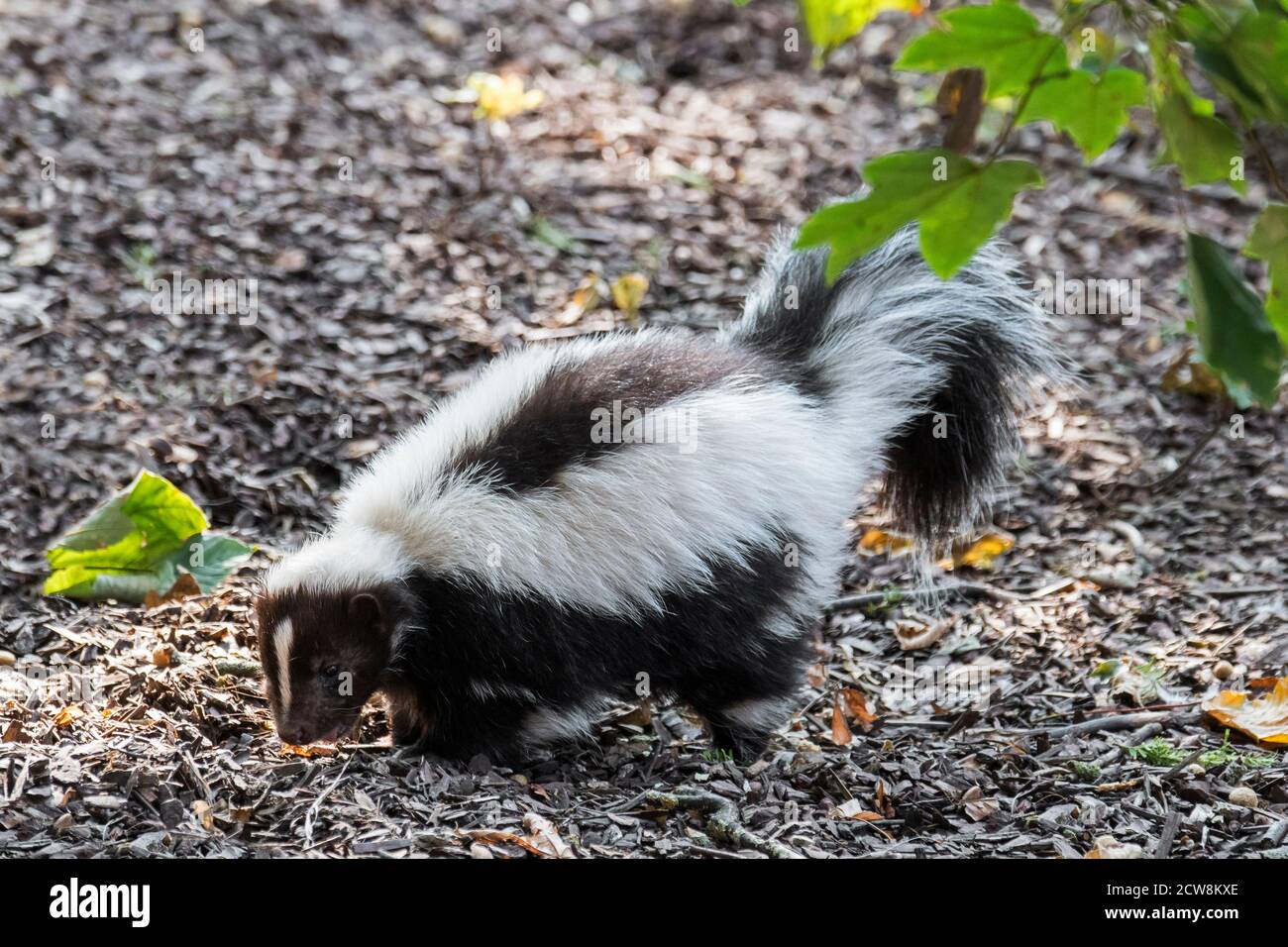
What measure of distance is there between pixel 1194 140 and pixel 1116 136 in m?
0.20

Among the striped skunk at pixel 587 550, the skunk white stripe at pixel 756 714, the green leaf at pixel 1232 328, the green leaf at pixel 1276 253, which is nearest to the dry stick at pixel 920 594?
the striped skunk at pixel 587 550

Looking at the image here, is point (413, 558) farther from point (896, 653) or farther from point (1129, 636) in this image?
point (1129, 636)

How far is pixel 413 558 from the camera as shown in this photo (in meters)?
5.11

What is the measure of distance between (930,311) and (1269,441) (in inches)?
99.3

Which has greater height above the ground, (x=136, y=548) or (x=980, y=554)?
(x=136, y=548)

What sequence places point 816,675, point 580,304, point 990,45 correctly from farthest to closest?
point 580,304, point 816,675, point 990,45

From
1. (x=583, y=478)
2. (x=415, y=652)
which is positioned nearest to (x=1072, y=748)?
(x=583, y=478)

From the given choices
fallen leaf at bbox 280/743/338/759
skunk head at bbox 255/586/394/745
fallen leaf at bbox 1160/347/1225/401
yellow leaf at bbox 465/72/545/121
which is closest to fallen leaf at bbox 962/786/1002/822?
skunk head at bbox 255/586/394/745

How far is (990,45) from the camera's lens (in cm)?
258

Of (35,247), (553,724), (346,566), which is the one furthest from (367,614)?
(35,247)

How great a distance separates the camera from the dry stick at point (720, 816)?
14.5ft

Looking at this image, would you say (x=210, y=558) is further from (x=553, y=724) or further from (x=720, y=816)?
(x=720, y=816)

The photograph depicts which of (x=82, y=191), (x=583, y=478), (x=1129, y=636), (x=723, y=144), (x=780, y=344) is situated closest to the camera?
(x=583, y=478)

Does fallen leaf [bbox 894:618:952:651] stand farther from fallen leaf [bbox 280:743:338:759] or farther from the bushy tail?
fallen leaf [bbox 280:743:338:759]
